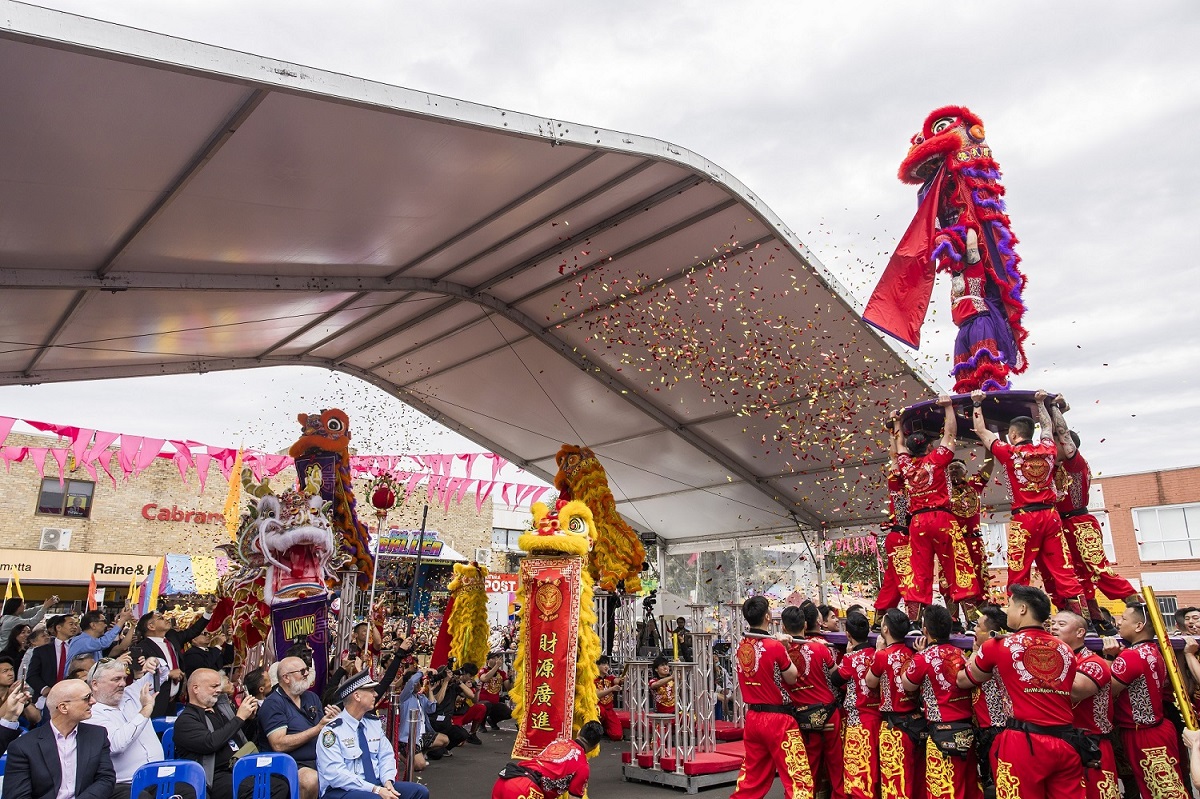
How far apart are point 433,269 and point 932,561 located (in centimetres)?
642

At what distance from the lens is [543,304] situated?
1037cm

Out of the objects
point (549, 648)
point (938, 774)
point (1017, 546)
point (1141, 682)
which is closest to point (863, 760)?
point (938, 774)

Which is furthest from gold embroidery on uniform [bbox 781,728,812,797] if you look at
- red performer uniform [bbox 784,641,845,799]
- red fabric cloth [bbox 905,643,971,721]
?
red fabric cloth [bbox 905,643,971,721]

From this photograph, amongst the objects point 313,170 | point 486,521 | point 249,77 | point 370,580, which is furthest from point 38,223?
point 486,521

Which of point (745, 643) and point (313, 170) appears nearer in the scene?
point (745, 643)

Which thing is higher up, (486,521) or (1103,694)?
(486,521)

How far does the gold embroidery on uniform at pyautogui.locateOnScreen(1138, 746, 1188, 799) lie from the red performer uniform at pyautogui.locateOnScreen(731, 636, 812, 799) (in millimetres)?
1779

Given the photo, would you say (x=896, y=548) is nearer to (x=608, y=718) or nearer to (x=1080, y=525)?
(x=1080, y=525)

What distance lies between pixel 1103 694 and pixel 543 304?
7.73 meters

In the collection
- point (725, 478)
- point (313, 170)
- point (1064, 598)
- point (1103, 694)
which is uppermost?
point (313, 170)

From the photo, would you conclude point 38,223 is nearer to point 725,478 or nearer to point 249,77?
point 249,77

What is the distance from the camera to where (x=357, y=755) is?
446 cm

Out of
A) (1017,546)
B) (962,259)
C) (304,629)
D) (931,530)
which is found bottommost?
(304,629)

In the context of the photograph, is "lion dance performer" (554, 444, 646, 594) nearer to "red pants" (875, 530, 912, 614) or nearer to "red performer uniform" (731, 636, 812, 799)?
"red pants" (875, 530, 912, 614)
